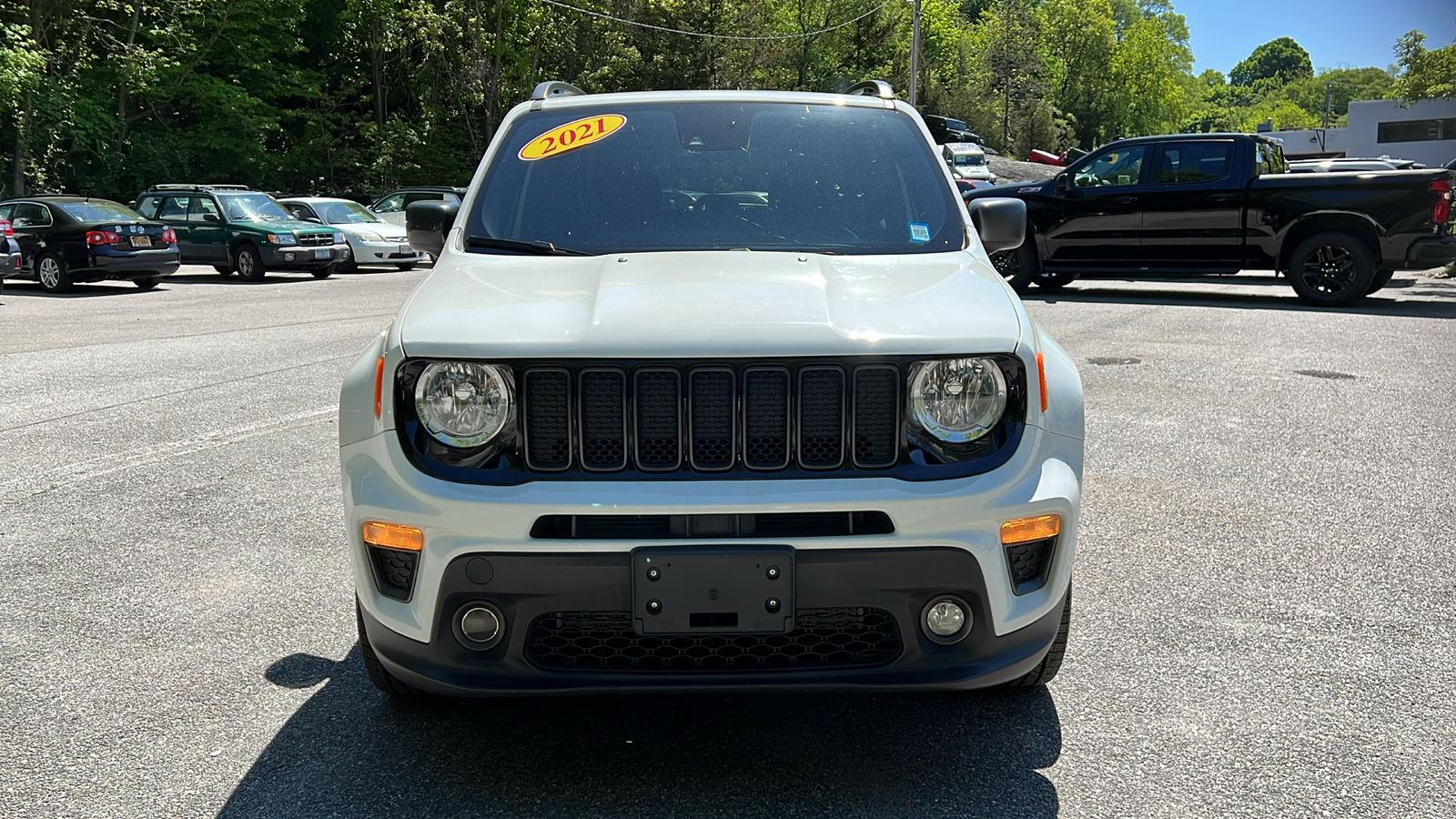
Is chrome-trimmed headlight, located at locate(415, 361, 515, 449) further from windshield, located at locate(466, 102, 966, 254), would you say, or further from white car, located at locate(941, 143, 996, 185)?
white car, located at locate(941, 143, 996, 185)

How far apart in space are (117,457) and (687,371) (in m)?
5.16

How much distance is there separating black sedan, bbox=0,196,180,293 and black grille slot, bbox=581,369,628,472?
61.4ft

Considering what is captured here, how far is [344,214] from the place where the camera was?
2478cm

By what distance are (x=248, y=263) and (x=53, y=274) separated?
329 centimetres

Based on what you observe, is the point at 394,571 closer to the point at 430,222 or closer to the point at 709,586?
the point at 709,586

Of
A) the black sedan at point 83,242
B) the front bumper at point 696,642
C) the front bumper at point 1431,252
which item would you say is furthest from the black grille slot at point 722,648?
the black sedan at point 83,242

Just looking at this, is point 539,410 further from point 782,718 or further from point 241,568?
point 241,568

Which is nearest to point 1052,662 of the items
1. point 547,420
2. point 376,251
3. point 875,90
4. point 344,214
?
point 547,420

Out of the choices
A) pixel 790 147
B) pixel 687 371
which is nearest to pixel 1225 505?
pixel 790 147

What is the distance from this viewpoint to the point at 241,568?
4.80m

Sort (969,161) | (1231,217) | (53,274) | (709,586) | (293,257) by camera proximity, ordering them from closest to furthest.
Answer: (709,586) → (1231,217) → (53,274) → (293,257) → (969,161)

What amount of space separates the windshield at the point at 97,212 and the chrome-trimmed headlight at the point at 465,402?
18907 mm

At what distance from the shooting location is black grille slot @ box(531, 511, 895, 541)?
276cm

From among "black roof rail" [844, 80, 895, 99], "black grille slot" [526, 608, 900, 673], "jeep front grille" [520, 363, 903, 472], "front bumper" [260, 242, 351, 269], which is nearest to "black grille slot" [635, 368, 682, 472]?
"jeep front grille" [520, 363, 903, 472]
